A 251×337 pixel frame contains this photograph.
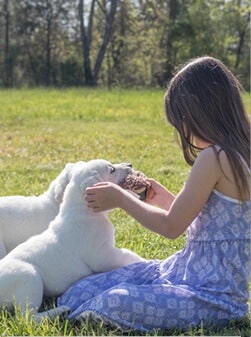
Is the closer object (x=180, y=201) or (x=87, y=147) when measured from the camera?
(x=180, y=201)

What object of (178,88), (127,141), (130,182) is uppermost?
(178,88)

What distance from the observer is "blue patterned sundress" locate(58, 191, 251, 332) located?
297 centimetres

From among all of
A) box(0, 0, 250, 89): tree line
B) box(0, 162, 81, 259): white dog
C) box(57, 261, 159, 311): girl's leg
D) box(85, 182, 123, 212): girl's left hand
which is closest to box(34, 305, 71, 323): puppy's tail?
box(57, 261, 159, 311): girl's leg

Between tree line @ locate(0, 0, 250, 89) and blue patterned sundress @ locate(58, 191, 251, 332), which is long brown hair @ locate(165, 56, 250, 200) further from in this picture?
tree line @ locate(0, 0, 250, 89)

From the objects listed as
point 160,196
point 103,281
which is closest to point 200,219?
point 160,196

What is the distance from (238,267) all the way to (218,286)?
0.45ft

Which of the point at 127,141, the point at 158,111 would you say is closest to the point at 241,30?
the point at 158,111

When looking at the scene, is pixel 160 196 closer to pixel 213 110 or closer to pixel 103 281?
pixel 103 281

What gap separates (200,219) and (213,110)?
554 mm

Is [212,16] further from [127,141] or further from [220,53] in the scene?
[127,141]

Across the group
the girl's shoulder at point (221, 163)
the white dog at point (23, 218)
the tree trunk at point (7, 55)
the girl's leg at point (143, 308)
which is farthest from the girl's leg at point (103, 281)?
the tree trunk at point (7, 55)

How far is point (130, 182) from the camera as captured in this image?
3.47 metres

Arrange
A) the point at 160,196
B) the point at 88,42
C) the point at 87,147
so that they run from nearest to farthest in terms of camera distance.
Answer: the point at 160,196 < the point at 87,147 < the point at 88,42

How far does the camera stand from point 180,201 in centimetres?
302
